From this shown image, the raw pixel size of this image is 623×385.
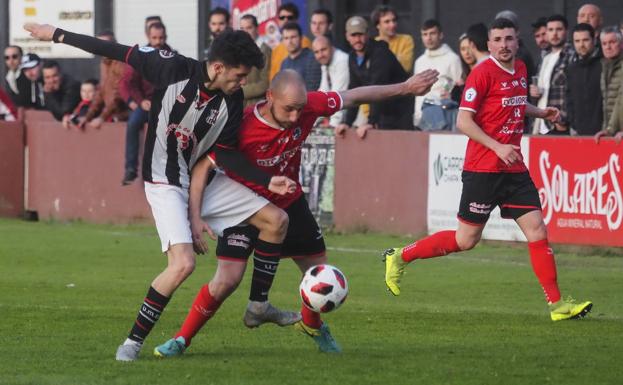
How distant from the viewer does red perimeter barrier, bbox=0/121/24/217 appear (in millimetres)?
21672

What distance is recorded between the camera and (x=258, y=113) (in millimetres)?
9125

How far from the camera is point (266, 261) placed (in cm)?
912

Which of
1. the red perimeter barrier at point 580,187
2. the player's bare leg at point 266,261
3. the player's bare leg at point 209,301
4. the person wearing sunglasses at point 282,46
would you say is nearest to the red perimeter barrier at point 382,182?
the person wearing sunglasses at point 282,46

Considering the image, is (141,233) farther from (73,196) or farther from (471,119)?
(471,119)

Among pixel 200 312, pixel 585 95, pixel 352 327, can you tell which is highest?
pixel 585 95

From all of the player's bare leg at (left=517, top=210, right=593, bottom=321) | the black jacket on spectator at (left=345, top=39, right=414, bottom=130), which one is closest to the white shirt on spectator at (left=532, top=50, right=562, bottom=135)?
the black jacket on spectator at (left=345, top=39, right=414, bottom=130)

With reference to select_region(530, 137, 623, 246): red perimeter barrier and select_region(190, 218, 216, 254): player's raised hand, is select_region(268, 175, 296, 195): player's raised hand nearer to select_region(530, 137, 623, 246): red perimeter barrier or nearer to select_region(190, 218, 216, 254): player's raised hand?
select_region(190, 218, 216, 254): player's raised hand

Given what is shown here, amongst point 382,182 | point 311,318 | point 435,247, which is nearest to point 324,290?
point 311,318

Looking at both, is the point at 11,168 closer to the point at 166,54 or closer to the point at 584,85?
the point at 584,85

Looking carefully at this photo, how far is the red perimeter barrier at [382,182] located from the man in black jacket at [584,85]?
2.00 meters

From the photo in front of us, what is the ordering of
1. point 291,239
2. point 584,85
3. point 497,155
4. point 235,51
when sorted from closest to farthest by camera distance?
point 235,51 < point 291,239 < point 497,155 < point 584,85

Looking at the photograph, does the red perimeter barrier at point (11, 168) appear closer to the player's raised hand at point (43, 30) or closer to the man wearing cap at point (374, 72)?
the man wearing cap at point (374, 72)

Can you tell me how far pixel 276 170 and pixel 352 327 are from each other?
6.22ft

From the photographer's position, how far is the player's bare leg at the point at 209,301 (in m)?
9.03
